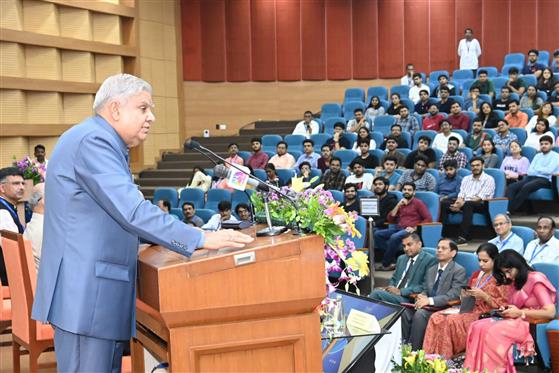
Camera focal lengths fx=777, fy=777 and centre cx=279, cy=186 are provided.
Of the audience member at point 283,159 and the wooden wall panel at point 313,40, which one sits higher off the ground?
the wooden wall panel at point 313,40

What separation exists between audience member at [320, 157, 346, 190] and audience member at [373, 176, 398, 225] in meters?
0.87

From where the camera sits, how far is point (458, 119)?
9953 millimetres

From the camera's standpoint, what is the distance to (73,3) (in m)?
11.6

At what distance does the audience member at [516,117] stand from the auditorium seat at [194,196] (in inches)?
154

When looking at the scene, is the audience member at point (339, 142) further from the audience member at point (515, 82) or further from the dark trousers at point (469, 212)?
the dark trousers at point (469, 212)

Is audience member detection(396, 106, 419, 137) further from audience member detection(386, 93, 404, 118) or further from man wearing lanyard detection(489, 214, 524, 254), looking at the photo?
man wearing lanyard detection(489, 214, 524, 254)

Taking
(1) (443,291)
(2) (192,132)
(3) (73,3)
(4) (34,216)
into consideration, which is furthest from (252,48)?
(4) (34,216)

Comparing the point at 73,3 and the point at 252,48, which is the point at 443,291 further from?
→ the point at 252,48

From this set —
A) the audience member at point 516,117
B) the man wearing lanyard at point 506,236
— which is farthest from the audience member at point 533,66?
the man wearing lanyard at point 506,236

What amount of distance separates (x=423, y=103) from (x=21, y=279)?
8.58 m

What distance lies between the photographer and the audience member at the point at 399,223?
23.6 feet

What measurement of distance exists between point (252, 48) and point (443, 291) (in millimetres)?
10058

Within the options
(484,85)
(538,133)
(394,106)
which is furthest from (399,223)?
(484,85)

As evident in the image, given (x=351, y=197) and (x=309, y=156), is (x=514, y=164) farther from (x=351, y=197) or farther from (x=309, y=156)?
(x=309, y=156)
